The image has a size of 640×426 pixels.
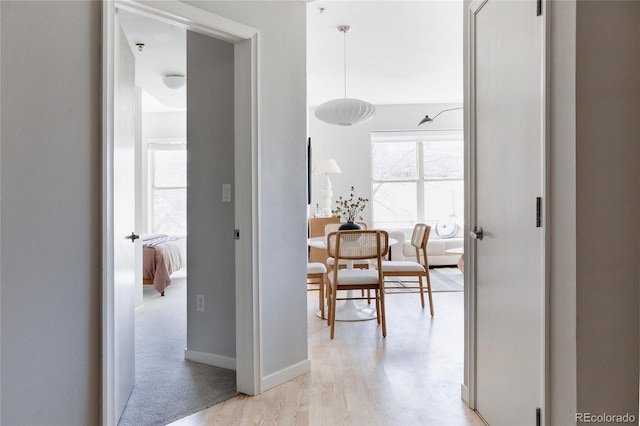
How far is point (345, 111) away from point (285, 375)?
8.42ft

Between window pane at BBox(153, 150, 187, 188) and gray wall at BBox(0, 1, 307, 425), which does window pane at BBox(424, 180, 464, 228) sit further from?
gray wall at BBox(0, 1, 307, 425)

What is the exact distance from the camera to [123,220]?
214cm

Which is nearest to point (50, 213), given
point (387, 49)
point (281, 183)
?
point (281, 183)

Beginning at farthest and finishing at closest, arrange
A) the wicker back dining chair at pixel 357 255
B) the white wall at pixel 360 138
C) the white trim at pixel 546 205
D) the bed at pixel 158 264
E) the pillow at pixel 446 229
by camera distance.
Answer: the white wall at pixel 360 138 < the pillow at pixel 446 229 < the bed at pixel 158 264 < the wicker back dining chair at pixel 357 255 < the white trim at pixel 546 205

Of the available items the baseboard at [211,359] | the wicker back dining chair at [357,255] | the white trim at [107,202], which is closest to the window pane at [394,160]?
the wicker back dining chair at [357,255]

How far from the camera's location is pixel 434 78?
573cm

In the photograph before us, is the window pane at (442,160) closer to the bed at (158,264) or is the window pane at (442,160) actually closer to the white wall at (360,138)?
the white wall at (360,138)

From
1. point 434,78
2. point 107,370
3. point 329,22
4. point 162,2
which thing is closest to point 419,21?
point 329,22

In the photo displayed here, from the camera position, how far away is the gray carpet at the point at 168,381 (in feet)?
7.22

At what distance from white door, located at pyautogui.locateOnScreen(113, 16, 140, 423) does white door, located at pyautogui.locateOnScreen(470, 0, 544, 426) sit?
1.58 meters

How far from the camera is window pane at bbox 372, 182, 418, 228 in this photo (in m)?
7.43

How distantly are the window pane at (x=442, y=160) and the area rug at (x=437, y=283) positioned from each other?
1.84 m

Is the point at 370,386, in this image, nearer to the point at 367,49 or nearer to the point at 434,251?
the point at 367,49
